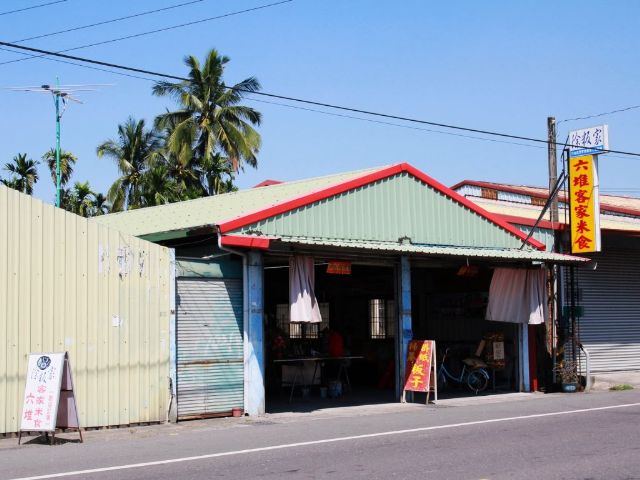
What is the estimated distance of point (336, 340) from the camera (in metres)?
21.6

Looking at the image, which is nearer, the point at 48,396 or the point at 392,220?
the point at 48,396

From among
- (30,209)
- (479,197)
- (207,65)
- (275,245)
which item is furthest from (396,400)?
(207,65)

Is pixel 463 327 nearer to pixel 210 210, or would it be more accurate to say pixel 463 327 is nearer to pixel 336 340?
pixel 336 340

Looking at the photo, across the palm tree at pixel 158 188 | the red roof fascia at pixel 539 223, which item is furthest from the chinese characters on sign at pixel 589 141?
the palm tree at pixel 158 188

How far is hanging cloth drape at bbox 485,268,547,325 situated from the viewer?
20656mm

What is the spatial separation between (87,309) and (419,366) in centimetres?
746

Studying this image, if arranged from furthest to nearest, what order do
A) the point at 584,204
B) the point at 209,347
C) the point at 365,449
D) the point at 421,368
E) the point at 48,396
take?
the point at 584,204, the point at 421,368, the point at 209,347, the point at 48,396, the point at 365,449

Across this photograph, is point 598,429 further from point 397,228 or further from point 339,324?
point 339,324

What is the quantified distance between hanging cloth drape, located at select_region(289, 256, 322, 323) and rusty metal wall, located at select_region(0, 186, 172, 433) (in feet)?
8.42

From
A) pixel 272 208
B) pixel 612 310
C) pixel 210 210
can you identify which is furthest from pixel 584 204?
pixel 210 210

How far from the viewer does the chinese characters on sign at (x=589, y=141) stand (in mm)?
21469

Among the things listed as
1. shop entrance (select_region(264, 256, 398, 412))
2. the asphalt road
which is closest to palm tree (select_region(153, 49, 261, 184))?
shop entrance (select_region(264, 256, 398, 412))

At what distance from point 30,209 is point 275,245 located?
447cm

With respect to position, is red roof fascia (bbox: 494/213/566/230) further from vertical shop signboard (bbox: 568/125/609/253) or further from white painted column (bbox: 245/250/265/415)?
white painted column (bbox: 245/250/265/415)
